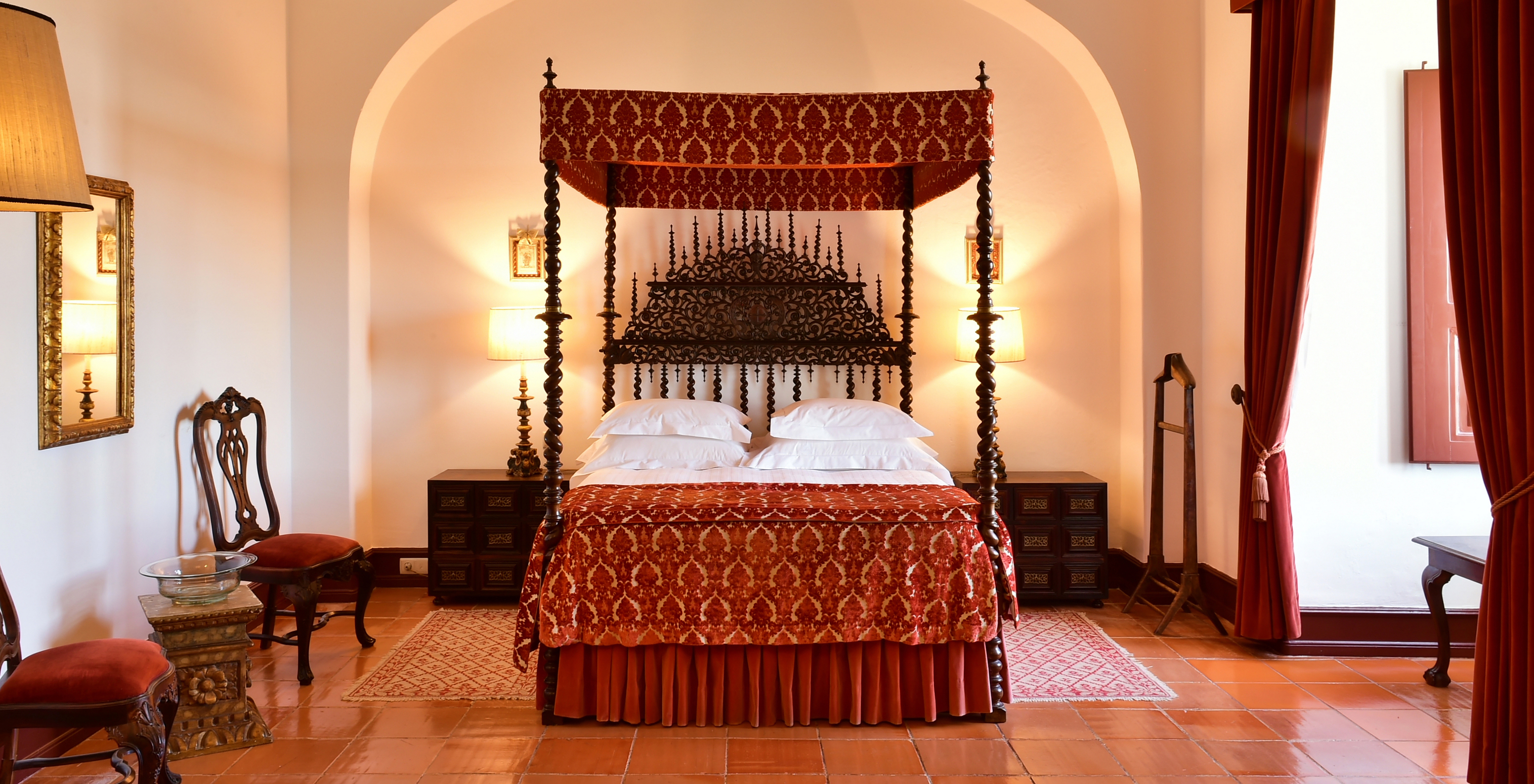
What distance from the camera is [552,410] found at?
359 cm

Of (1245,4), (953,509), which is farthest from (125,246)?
(1245,4)

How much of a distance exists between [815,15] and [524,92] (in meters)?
1.72

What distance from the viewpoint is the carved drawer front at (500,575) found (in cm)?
498

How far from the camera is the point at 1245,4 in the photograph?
418cm

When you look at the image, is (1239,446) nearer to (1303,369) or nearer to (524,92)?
(1303,369)

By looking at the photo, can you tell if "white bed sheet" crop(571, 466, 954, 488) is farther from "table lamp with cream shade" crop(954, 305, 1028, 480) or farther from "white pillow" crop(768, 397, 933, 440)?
"table lamp with cream shade" crop(954, 305, 1028, 480)

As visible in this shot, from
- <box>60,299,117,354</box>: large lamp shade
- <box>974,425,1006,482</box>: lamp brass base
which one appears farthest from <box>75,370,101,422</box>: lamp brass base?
<box>974,425,1006,482</box>: lamp brass base

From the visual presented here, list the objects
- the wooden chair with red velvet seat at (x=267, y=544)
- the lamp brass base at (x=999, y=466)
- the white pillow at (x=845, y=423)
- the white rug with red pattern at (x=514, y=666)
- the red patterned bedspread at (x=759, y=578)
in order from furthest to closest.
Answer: the white pillow at (x=845, y=423)
the lamp brass base at (x=999, y=466)
the wooden chair with red velvet seat at (x=267, y=544)
the white rug with red pattern at (x=514, y=666)
the red patterned bedspread at (x=759, y=578)

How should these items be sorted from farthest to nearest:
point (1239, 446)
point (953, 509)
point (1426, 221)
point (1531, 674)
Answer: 1. point (1239, 446)
2. point (1426, 221)
3. point (953, 509)
4. point (1531, 674)

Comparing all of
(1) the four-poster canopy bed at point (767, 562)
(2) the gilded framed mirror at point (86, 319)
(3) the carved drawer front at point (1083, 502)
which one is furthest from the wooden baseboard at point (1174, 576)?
(2) the gilded framed mirror at point (86, 319)

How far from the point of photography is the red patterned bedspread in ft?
10.8

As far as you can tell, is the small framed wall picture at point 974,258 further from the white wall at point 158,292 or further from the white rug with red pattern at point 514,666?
the white wall at point 158,292

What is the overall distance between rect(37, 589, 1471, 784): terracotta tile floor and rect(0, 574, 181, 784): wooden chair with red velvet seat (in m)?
0.49

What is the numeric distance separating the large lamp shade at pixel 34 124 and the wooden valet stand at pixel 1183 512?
446cm
